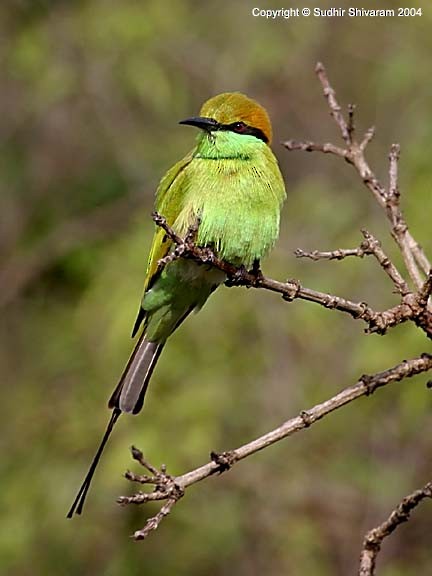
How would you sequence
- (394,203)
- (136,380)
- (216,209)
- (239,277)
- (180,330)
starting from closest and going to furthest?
1. (394,203)
2. (239,277)
3. (216,209)
4. (136,380)
5. (180,330)

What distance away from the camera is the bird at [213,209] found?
2.09 meters

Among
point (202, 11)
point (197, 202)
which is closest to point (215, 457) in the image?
point (197, 202)

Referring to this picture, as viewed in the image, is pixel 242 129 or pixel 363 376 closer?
pixel 363 376

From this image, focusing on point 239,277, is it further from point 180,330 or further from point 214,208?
point 180,330

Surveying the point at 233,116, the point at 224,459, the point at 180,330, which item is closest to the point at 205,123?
the point at 233,116

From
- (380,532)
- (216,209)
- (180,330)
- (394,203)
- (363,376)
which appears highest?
(180,330)

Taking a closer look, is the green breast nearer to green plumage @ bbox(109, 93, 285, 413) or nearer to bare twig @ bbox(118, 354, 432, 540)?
green plumage @ bbox(109, 93, 285, 413)

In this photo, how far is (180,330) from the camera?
340 cm

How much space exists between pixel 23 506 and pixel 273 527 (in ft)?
2.79

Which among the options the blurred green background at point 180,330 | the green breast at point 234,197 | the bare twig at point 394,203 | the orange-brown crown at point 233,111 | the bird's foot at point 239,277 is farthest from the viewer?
the blurred green background at point 180,330

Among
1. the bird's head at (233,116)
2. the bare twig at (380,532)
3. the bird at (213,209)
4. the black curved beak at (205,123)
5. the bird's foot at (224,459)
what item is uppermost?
the bird's head at (233,116)

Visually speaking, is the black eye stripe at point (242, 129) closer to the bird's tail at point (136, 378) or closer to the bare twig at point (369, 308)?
the bird's tail at point (136, 378)

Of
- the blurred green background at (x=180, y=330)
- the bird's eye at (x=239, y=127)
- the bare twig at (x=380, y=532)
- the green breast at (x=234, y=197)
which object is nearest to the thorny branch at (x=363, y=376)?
the bare twig at (x=380, y=532)

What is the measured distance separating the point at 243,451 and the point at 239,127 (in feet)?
3.19
